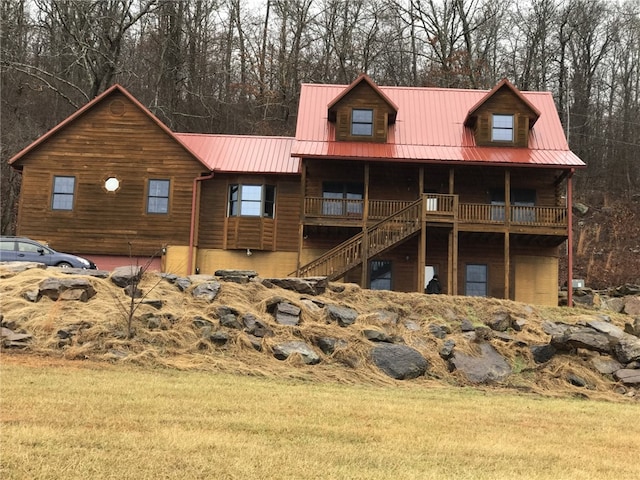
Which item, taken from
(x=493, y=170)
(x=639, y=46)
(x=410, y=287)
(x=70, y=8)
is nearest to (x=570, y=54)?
(x=639, y=46)

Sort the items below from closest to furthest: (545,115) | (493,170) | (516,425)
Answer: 1. (516,425)
2. (493,170)
3. (545,115)

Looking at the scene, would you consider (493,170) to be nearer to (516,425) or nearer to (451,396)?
(451,396)

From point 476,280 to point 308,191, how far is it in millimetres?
7832

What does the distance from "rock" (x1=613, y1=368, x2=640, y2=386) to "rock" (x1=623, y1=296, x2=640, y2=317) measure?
8901 millimetres

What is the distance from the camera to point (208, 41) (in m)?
42.5

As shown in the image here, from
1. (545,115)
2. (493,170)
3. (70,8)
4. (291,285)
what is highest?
(70,8)

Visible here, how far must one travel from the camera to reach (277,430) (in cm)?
772

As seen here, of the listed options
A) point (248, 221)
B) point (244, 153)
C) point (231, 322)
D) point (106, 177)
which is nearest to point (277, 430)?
point (231, 322)

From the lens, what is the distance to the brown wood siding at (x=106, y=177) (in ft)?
81.3

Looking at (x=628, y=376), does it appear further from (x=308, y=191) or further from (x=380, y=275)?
(x=308, y=191)

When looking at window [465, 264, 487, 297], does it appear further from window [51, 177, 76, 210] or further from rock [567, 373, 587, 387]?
window [51, 177, 76, 210]

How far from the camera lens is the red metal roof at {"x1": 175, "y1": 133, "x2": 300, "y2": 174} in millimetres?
25547

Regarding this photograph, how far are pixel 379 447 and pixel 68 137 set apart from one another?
73.6ft

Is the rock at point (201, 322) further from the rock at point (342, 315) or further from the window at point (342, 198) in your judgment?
the window at point (342, 198)
